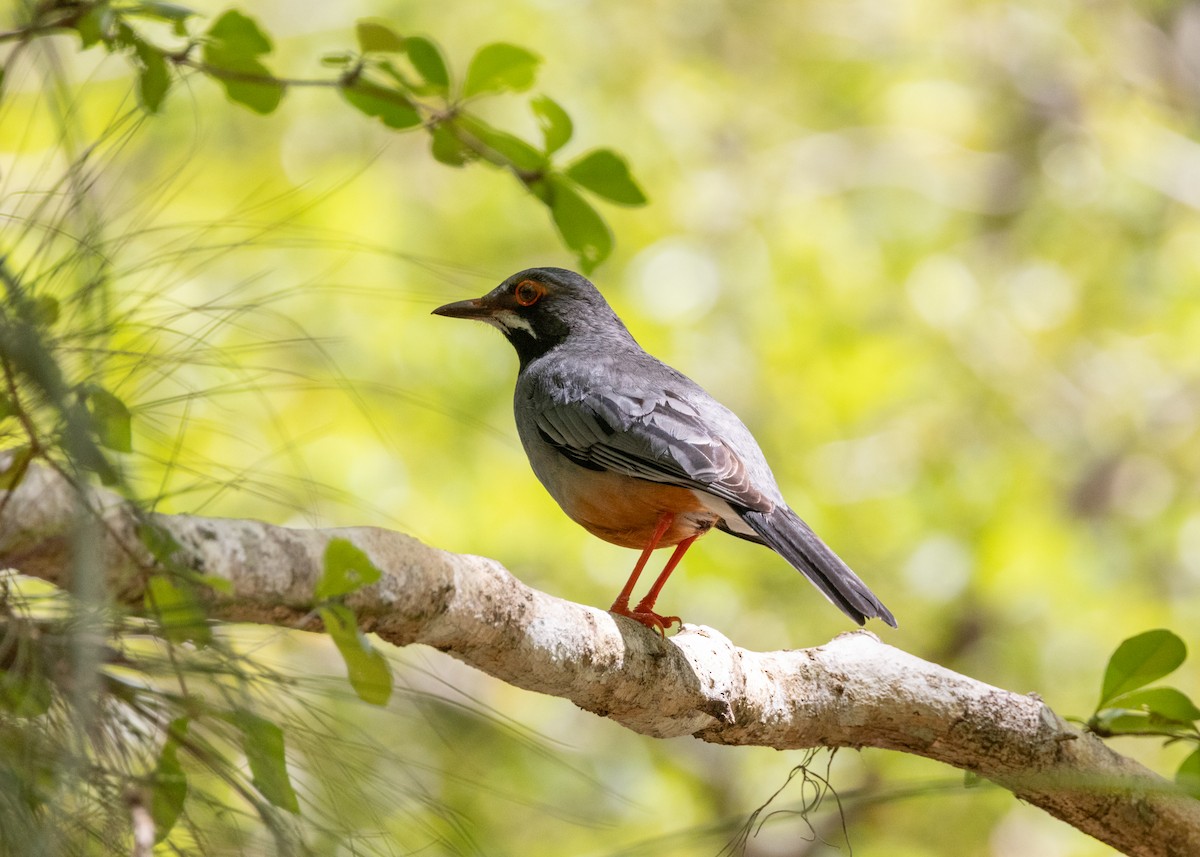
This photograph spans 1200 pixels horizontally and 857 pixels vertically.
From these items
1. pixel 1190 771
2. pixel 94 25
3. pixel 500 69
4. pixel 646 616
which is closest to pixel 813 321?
pixel 646 616

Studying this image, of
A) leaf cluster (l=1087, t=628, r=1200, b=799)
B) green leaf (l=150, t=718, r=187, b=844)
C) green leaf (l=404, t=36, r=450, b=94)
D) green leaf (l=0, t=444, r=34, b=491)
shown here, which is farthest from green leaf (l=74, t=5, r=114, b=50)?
leaf cluster (l=1087, t=628, r=1200, b=799)

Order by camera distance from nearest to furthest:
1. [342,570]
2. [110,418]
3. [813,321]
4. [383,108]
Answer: [342,570] → [110,418] → [383,108] → [813,321]

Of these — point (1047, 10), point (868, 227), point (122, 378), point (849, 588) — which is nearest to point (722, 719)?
point (849, 588)

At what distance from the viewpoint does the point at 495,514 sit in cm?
811

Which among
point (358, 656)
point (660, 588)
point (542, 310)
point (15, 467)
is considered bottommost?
point (660, 588)

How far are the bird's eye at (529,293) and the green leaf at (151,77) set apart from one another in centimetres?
262

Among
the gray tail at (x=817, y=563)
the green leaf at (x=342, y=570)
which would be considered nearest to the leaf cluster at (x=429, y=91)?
the gray tail at (x=817, y=563)

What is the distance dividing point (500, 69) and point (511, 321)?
84.2 inches

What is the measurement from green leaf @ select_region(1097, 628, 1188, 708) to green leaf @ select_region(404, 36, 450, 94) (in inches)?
99.1

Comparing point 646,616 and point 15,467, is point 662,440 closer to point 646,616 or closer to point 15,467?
point 646,616

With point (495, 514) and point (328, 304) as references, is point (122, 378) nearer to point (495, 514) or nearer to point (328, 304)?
point (495, 514)

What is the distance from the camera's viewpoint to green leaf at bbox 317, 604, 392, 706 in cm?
229

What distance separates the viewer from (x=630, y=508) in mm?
4773

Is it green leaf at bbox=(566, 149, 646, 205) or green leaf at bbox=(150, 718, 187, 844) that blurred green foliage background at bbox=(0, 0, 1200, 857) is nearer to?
green leaf at bbox=(566, 149, 646, 205)
